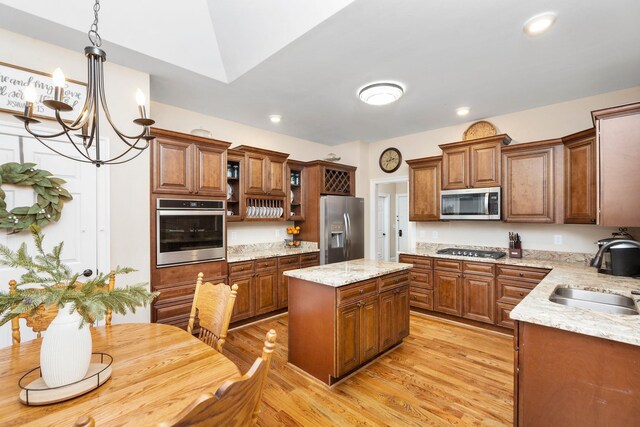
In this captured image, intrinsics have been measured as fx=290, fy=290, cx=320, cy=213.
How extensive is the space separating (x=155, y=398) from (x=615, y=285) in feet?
9.65

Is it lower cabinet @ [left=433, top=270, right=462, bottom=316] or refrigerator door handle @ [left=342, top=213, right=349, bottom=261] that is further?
refrigerator door handle @ [left=342, top=213, right=349, bottom=261]

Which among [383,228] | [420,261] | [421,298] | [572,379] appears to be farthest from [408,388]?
[383,228]

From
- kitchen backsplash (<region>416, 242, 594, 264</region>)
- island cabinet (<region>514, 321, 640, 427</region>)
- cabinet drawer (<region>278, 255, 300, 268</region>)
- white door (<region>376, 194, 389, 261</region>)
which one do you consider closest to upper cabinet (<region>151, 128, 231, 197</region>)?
cabinet drawer (<region>278, 255, 300, 268</region>)

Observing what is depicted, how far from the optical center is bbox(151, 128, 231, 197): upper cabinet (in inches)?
117

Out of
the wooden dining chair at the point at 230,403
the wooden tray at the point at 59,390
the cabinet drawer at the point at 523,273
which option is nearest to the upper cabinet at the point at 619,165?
the cabinet drawer at the point at 523,273

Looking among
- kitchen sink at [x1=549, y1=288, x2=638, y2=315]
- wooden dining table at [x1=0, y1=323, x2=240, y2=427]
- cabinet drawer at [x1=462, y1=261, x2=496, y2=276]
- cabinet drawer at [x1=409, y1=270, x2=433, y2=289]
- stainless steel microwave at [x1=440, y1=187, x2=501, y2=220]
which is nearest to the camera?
wooden dining table at [x1=0, y1=323, x2=240, y2=427]

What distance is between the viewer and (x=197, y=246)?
10.7ft

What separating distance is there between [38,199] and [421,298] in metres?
4.18

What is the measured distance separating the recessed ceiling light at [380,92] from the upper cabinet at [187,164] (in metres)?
1.71

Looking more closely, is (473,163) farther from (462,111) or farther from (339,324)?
(339,324)

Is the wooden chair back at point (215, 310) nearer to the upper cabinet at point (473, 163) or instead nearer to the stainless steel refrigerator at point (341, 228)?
the stainless steel refrigerator at point (341, 228)

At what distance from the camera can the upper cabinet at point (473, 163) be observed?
12.0ft

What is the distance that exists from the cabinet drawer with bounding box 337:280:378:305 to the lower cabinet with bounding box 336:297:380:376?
2.0 inches

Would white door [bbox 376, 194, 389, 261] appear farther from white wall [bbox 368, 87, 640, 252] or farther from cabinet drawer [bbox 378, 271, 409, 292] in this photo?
cabinet drawer [bbox 378, 271, 409, 292]
